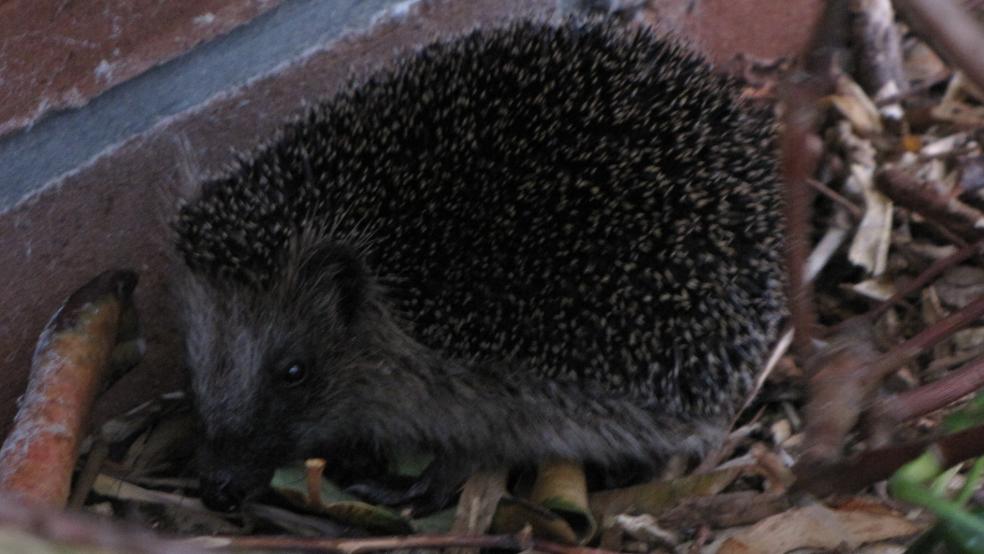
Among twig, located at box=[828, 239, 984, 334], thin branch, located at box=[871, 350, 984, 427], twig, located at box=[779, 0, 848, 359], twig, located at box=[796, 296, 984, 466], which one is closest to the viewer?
twig, located at box=[779, 0, 848, 359]

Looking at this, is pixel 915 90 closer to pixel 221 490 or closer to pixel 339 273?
pixel 339 273

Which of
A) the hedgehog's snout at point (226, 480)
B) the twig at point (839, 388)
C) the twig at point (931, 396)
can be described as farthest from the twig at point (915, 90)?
the hedgehog's snout at point (226, 480)


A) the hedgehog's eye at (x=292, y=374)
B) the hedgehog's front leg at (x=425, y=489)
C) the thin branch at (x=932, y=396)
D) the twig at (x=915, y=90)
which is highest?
the thin branch at (x=932, y=396)

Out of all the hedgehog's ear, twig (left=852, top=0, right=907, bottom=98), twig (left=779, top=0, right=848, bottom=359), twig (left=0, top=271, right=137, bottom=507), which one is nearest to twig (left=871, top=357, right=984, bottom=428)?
twig (left=779, top=0, right=848, bottom=359)

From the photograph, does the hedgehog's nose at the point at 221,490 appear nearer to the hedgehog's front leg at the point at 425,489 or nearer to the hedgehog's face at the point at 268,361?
the hedgehog's face at the point at 268,361

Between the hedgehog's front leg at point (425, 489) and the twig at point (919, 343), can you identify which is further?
the hedgehog's front leg at point (425, 489)

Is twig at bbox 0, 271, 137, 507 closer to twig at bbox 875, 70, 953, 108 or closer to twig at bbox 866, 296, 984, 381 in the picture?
twig at bbox 866, 296, 984, 381

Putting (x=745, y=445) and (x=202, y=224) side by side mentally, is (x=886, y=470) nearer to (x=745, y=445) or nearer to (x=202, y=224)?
(x=745, y=445)

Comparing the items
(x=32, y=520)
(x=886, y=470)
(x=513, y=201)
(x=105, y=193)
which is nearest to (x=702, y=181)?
(x=513, y=201)

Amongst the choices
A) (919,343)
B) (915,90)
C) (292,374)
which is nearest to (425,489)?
(292,374)
